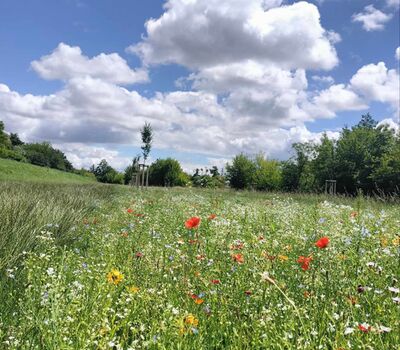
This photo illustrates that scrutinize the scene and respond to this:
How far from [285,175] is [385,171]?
19.2 m

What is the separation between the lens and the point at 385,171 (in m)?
37.1

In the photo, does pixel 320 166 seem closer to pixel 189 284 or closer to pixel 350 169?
pixel 350 169

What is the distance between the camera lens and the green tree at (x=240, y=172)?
6400 cm

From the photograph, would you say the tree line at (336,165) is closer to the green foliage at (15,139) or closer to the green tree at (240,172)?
the green tree at (240,172)

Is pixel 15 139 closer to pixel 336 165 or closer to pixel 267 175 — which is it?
pixel 267 175

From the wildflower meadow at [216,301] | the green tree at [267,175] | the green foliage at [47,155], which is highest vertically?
the green foliage at [47,155]

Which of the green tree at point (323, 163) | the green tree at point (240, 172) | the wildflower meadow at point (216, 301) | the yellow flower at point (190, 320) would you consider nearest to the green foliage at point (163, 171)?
the green tree at point (240, 172)

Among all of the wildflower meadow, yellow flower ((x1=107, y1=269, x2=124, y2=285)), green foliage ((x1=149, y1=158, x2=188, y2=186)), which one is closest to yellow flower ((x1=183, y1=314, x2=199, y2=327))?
the wildflower meadow

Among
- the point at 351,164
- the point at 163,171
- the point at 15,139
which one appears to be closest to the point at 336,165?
the point at 351,164

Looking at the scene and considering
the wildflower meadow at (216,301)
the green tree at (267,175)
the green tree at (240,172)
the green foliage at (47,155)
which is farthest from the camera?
the green foliage at (47,155)

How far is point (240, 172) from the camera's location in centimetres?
6462

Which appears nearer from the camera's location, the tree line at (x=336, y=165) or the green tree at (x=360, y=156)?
the tree line at (x=336, y=165)

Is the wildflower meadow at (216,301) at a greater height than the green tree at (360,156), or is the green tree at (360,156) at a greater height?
the green tree at (360,156)

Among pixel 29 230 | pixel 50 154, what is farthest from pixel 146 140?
pixel 50 154
